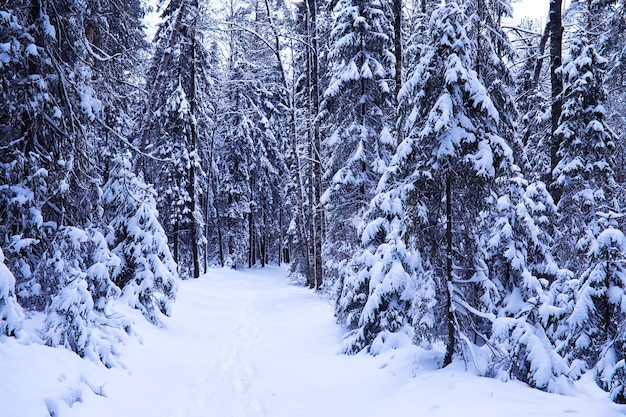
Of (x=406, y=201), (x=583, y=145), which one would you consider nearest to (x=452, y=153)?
(x=406, y=201)

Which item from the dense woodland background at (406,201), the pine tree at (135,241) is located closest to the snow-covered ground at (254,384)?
the dense woodland background at (406,201)

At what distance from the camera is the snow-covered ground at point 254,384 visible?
514 cm

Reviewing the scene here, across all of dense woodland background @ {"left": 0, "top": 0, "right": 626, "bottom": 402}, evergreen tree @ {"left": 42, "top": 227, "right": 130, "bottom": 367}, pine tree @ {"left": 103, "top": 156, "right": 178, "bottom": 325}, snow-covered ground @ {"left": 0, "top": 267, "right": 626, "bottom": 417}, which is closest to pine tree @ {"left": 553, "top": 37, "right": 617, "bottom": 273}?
dense woodland background @ {"left": 0, "top": 0, "right": 626, "bottom": 402}

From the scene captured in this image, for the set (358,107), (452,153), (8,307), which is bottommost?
(8,307)

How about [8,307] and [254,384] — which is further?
[254,384]

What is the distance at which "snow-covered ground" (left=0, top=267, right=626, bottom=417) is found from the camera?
5.14 m

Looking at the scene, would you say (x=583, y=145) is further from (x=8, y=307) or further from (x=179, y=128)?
(x=179, y=128)

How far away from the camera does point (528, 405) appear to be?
5027 mm

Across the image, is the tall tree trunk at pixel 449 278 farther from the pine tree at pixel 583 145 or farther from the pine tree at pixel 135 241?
the pine tree at pixel 583 145

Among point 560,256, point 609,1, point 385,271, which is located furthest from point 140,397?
point 609,1

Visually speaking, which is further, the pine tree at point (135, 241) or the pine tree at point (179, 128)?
the pine tree at point (179, 128)

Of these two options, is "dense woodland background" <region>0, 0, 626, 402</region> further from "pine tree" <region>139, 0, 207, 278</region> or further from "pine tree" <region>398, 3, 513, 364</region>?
"pine tree" <region>139, 0, 207, 278</region>

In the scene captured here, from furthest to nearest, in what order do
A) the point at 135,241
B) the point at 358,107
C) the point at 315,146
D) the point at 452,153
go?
the point at 315,146 < the point at 358,107 < the point at 135,241 < the point at 452,153

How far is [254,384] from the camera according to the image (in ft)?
26.0
